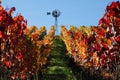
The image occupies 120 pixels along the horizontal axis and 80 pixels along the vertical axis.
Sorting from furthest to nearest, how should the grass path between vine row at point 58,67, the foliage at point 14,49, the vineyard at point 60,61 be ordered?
the grass path between vine row at point 58,67 → the foliage at point 14,49 → the vineyard at point 60,61

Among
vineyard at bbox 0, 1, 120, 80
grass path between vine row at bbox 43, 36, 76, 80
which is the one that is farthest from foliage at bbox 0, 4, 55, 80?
grass path between vine row at bbox 43, 36, 76, 80

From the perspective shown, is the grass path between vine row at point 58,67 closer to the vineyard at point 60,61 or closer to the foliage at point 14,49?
the vineyard at point 60,61

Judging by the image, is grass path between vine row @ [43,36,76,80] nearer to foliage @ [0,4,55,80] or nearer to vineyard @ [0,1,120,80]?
vineyard @ [0,1,120,80]

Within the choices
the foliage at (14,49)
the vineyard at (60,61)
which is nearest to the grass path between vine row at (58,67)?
the vineyard at (60,61)

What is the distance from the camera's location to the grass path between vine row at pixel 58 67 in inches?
1484

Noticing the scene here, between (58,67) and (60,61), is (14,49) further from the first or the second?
(60,61)

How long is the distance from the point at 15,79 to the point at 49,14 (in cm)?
5906

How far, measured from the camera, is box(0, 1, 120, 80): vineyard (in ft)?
83.0

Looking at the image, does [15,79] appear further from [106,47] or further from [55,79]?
[106,47]

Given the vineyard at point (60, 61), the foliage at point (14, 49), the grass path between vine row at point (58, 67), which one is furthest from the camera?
the grass path between vine row at point (58, 67)

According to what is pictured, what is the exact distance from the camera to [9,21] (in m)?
26.2

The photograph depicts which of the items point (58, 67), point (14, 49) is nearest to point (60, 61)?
point (58, 67)

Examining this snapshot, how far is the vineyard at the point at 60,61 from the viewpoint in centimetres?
2530

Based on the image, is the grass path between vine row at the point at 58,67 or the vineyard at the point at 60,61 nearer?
the vineyard at the point at 60,61
